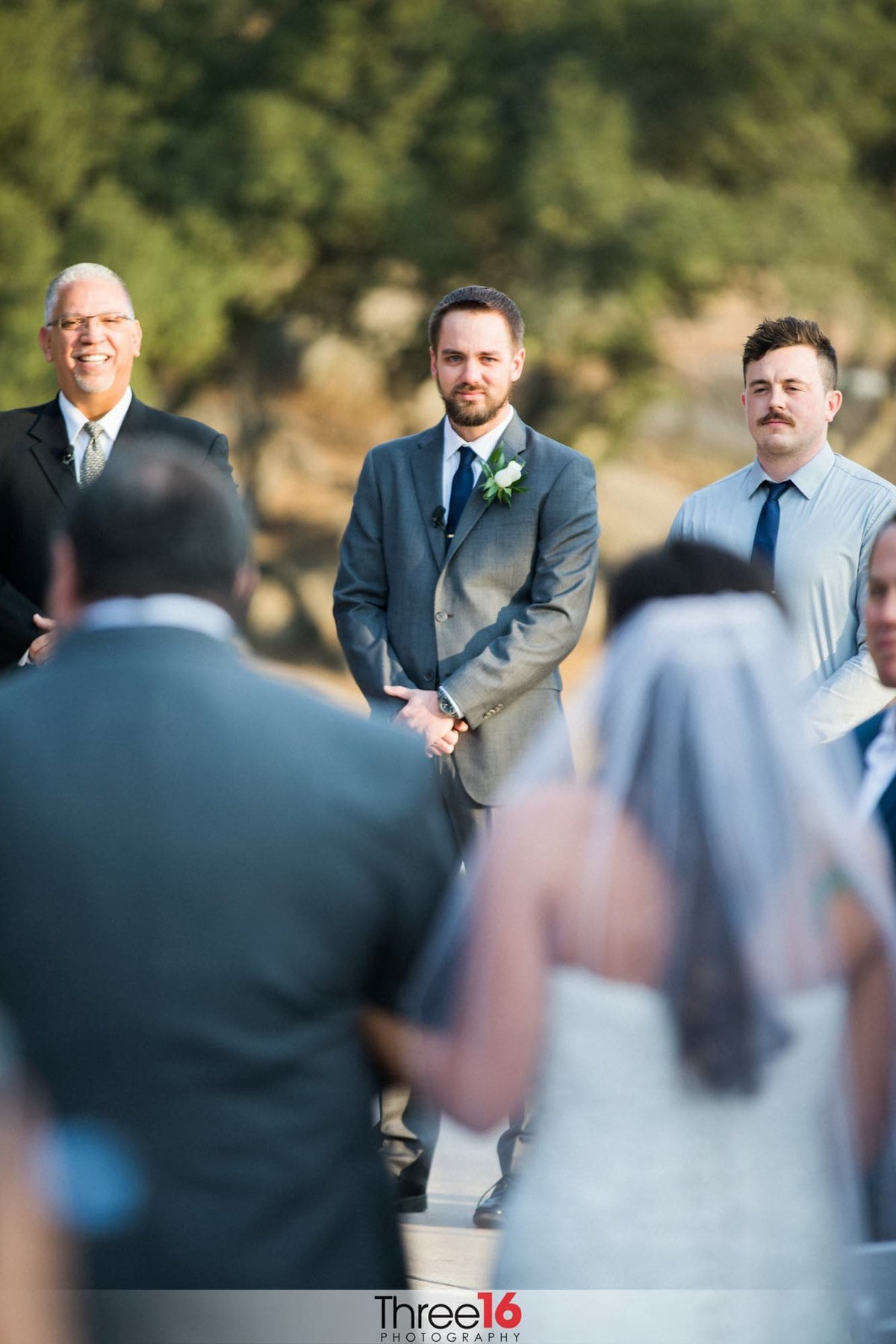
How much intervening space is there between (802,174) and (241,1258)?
21.1 meters

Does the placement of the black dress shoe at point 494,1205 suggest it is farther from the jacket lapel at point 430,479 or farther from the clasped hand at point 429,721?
the jacket lapel at point 430,479

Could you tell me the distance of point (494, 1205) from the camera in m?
4.16

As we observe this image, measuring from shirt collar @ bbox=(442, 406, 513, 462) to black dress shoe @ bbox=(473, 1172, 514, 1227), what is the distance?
6.71 feet

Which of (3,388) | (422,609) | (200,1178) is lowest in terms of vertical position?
(200,1178)

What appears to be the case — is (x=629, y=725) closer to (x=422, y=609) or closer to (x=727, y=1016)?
(x=727, y=1016)

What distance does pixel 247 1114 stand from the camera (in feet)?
6.25

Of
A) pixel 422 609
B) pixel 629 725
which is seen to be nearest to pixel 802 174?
pixel 422 609

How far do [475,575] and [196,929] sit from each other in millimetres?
2897

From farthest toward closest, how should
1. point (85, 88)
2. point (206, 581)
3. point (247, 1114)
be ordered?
1. point (85, 88)
2. point (206, 581)
3. point (247, 1114)

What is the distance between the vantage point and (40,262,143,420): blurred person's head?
4738mm

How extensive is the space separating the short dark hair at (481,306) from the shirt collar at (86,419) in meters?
0.98

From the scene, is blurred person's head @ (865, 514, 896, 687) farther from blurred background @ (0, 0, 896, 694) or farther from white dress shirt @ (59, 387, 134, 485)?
blurred background @ (0, 0, 896, 694)

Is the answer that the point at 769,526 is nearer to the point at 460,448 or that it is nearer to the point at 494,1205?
the point at 460,448

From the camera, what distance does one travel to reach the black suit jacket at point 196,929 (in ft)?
6.15
